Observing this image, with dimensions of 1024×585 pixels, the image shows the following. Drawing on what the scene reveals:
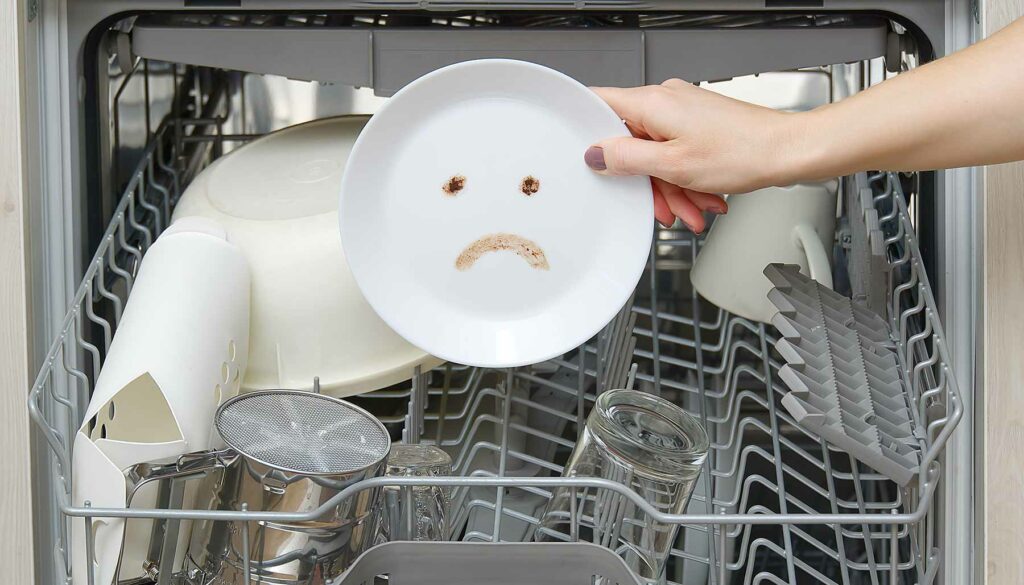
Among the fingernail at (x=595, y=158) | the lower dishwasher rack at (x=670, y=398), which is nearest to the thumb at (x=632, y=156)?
the fingernail at (x=595, y=158)

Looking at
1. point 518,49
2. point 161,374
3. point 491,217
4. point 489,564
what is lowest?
point 489,564

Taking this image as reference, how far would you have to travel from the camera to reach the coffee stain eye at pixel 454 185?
0.83m

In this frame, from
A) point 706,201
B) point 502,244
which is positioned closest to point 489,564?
point 502,244

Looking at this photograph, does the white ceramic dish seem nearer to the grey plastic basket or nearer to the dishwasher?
the dishwasher

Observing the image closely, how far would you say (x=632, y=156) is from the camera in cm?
79

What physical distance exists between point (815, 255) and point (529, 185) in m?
0.30

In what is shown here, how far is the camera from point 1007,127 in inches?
28.5

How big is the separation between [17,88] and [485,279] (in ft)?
1.28

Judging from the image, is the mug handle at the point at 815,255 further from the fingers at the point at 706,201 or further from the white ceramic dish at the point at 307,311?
the white ceramic dish at the point at 307,311

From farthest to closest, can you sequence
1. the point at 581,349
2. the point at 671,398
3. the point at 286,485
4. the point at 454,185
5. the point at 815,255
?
the point at 671,398 < the point at 581,349 < the point at 815,255 < the point at 454,185 < the point at 286,485

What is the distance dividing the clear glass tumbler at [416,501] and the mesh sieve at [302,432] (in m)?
0.08

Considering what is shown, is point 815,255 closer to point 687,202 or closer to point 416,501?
point 687,202

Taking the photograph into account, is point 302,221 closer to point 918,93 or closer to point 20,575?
point 20,575

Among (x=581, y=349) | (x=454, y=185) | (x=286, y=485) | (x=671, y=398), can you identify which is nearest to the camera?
(x=286, y=485)
